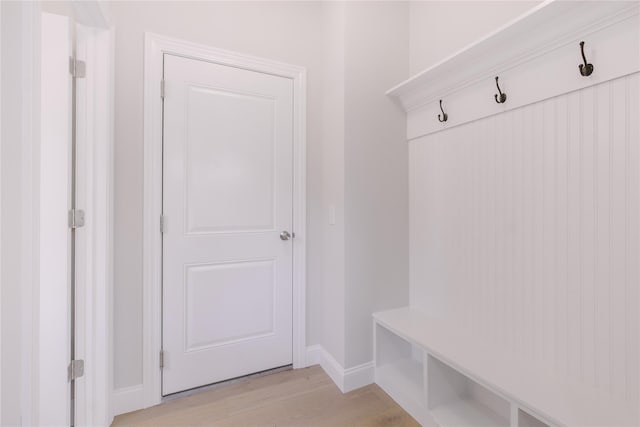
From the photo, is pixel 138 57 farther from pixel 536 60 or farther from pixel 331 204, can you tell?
pixel 536 60

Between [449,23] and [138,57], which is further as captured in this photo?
[449,23]

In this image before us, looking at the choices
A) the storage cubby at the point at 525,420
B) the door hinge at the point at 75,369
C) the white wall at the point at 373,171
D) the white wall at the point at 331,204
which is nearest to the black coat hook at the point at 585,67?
the white wall at the point at 373,171

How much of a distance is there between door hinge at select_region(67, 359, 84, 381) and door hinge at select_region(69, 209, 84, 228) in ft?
2.12

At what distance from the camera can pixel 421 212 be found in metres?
1.89

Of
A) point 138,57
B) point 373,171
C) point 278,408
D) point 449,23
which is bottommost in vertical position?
point 278,408

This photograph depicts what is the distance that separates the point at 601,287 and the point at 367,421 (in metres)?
1.21

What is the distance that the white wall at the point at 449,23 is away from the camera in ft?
4.63

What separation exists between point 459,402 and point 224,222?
1.63 m

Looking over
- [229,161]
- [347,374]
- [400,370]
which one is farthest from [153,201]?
[400,370]

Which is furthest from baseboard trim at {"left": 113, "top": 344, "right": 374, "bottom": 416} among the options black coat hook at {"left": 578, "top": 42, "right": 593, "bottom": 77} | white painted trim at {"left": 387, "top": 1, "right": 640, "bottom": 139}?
black coat hook at {"left": 578, "top": 42, "right": 593, "bottom": 77}

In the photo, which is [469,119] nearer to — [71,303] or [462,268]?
[462,268]

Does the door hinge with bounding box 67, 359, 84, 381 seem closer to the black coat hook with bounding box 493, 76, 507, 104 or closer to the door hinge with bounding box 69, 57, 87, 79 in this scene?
the door hinge with bounding box 69, 57, 87, 79

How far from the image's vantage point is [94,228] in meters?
1.40

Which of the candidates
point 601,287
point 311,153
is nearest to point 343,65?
point 311,153
